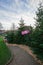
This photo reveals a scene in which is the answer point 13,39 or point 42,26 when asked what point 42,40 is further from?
point 13,39

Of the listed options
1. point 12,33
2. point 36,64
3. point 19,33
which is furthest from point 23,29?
point 36,64

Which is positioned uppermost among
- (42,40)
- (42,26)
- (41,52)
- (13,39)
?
(42,26)

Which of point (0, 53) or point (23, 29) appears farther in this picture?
point (23, 29)

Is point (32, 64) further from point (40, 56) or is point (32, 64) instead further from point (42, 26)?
point (42, 26)

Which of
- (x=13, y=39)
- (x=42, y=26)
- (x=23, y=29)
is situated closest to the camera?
(x=42, y=26)

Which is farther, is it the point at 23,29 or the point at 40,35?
the point at 23,29

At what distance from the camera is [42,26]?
450 inches

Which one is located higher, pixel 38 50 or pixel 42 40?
pixel 42 40

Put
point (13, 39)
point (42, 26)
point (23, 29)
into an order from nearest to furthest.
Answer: point (42, 26) < point (23, 29) < point (13, 39)

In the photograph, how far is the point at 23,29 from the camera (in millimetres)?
31516

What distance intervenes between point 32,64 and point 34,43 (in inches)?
62.1

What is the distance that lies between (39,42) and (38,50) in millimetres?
610

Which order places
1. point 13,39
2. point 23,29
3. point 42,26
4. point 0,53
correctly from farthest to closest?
point 13,39, point 23,29, point 0,53, point 42,26

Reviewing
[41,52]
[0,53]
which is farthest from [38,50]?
[0,53]
